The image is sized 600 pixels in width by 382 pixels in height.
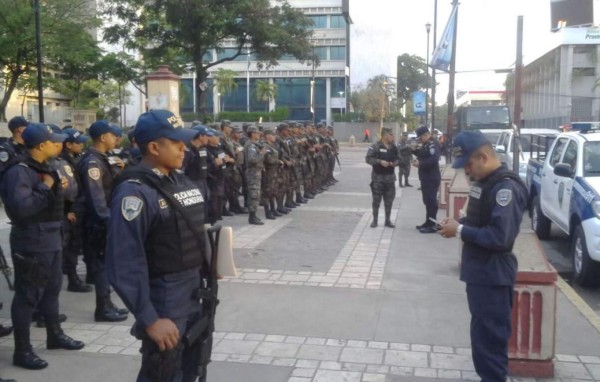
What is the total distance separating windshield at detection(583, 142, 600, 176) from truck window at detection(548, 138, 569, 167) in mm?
829

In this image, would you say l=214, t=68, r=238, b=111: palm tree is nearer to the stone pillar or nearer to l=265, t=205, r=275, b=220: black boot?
the stone pillar

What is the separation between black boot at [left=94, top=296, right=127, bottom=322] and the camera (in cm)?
→ 636

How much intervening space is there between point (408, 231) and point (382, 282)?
155 inches

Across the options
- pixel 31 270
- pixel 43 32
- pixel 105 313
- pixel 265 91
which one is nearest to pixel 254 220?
pixel 105 313

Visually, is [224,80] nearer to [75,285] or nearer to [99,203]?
[75,285]

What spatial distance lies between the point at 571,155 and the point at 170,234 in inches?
308

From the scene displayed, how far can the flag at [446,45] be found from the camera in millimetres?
20344

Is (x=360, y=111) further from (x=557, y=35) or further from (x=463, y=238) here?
(x=463, y=238)

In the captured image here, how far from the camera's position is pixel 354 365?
527cm

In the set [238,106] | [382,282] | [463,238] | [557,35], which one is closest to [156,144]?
[463,238]

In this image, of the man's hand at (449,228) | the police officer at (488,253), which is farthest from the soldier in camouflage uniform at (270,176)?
the police officer at (488,253)

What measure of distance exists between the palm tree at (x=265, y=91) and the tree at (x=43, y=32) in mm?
48366

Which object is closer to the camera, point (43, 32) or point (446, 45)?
point (446, 45)

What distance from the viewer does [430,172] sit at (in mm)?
11586
